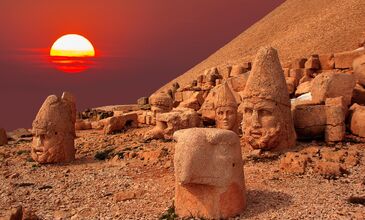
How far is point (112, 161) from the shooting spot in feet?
43.5

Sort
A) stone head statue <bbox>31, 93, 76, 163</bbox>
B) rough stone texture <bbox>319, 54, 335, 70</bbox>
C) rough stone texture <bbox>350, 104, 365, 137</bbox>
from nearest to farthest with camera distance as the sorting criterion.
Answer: rough stone texture <bbox>350, 104, 365, 137</bbox> < stone head statue <bbox>31, 93, 76, 163</bbox> < rough stone texture <bbox>319, 54, 335, 70</bbox>

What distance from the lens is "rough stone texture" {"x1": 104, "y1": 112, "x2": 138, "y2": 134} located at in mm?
18203

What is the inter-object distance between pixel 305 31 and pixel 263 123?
22259 millimetres

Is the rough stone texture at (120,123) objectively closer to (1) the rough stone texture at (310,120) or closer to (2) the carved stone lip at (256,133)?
(2) the carved stone lip at (256,133)

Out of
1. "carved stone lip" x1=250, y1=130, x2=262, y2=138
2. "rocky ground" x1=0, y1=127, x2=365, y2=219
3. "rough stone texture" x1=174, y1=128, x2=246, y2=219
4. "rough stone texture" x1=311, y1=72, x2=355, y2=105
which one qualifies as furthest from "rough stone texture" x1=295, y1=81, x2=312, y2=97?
"rough stone texture" x1=174, y1=128, x2=246, y2=219

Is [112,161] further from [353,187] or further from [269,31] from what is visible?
[269,31]

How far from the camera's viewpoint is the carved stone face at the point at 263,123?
38.7ft

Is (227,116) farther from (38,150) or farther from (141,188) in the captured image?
(38,150)

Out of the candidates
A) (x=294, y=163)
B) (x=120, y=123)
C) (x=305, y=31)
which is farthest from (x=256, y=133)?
(x=305, y=31)

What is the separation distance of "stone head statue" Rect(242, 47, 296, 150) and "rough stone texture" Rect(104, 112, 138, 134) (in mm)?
7708

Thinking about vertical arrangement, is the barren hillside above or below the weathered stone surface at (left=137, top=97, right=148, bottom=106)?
above

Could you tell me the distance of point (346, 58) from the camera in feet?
66.6

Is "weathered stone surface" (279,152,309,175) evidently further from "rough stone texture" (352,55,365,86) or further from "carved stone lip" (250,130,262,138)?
"rough stone texture" (352,55,365,86)

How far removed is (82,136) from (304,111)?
33.3ft
